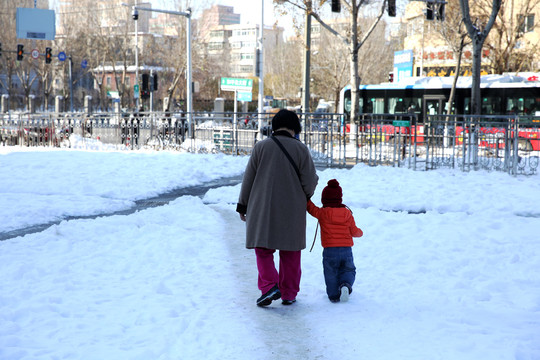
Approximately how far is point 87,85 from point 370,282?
8278 centimetres

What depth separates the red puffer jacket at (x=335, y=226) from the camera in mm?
5750

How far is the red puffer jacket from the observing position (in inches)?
226

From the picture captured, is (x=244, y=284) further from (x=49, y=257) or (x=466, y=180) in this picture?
(x=466, y=180)

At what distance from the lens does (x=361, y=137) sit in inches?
726

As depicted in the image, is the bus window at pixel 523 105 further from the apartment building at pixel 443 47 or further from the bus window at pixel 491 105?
the apartment building at pixel 443 47

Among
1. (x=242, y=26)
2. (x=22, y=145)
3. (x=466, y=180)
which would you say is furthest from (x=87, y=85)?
(x=466, y=180)

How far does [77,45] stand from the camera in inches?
2253

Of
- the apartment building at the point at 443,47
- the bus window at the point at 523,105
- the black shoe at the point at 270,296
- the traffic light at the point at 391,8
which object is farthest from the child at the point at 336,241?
the apartment building at the point at 443,47

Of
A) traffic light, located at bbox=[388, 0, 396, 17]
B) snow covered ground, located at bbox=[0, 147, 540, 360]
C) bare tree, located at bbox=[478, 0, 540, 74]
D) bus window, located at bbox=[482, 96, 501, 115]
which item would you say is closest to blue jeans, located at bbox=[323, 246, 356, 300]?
snow covered ground, located at bbox=[0, 147, 540, 360]

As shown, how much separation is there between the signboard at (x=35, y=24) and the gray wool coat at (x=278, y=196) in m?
31.9

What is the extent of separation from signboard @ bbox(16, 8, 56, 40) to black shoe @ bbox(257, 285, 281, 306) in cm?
A: 3211

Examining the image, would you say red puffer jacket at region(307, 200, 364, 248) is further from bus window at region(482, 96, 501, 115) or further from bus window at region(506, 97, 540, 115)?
bus window at region(482, 96, 501, 115)

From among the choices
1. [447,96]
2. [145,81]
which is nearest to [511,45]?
[447,96]

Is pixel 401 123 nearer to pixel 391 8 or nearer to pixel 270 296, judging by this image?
pixel 391 8
